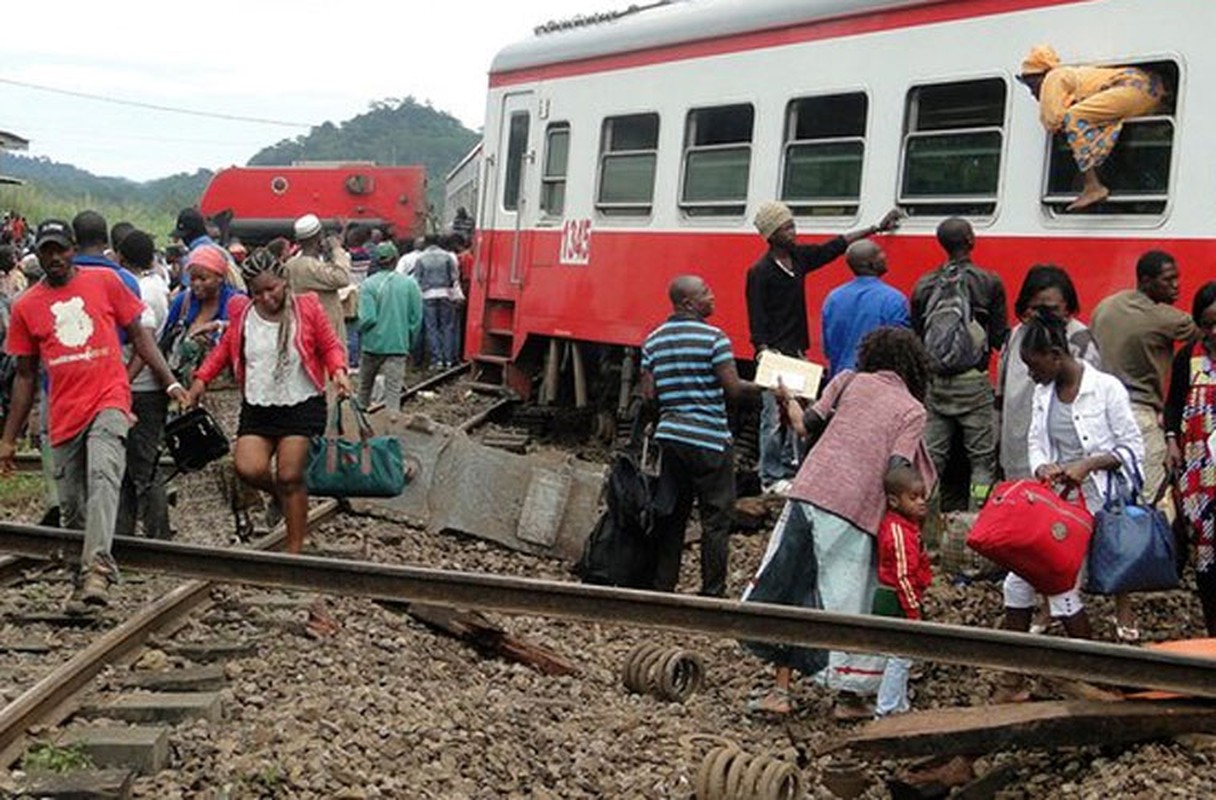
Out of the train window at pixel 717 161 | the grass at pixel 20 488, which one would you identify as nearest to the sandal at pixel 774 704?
the train window at pixel 717 161

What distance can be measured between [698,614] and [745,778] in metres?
0.68

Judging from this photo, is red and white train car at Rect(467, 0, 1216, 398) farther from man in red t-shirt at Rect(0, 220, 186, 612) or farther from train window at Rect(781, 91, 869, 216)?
man in red t-shirt at Rect(0, 220, 186, 612)

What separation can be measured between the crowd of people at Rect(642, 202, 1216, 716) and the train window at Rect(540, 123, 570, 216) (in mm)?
5561

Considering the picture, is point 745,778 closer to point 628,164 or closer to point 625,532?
point 625,532

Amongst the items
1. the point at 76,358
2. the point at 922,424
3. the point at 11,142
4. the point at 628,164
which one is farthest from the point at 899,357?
the point at 11,142

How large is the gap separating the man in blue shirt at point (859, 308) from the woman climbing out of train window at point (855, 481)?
224 cm

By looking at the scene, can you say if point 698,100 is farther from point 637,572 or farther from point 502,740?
point 502,740

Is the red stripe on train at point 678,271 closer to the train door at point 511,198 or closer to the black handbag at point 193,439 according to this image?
the train door at point 511,198

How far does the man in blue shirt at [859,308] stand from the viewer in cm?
930

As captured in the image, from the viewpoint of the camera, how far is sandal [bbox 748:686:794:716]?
7.26 m

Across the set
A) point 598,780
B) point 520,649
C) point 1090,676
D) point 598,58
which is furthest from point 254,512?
point 1090,676

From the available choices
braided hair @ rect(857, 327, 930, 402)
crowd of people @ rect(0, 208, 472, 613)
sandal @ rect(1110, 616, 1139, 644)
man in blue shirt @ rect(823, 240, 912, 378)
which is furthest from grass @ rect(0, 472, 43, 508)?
sandal @ rect(1110, 616, 1139, 644)

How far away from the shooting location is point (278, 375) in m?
8.30

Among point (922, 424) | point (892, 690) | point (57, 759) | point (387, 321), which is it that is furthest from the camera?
point (387, 321)
